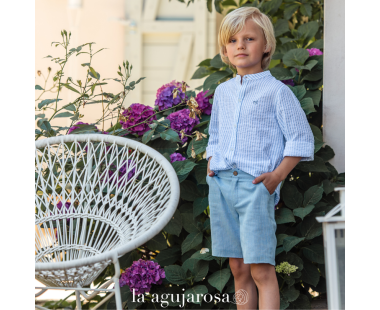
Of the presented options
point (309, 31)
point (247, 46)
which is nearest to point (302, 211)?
point (247, 46)

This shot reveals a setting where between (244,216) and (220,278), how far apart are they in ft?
1.26

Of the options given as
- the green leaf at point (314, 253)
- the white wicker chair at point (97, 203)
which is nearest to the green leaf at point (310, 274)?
the green leaf at point (314, 253)

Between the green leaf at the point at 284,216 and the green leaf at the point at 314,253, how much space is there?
0.14 meters

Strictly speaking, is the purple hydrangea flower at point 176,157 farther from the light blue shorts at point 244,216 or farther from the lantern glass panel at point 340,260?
the lantern glass panel at point 340,260

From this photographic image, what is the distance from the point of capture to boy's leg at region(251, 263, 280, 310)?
1.10 metres

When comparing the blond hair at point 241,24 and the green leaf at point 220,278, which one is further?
the green leaf at point 220,278

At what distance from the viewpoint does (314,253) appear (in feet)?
4.63

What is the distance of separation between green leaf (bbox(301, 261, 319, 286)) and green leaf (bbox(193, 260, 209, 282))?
0.37m

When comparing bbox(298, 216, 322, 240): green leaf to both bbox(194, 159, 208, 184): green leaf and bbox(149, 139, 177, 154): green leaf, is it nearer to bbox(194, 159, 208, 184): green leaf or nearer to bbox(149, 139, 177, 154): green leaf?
bbox(194, 159, 208, 184): green leaf

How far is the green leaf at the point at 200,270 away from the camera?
1.40m

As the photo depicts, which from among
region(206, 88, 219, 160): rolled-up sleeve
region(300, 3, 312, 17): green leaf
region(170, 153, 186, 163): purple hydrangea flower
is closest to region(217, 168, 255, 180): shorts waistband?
region(206, 88, 219, 160): rolled-up sleeve

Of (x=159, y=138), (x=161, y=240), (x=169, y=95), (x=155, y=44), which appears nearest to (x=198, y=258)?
(x=161, y=240)

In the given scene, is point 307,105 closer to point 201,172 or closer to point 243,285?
point 201,172

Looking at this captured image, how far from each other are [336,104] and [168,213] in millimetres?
802
